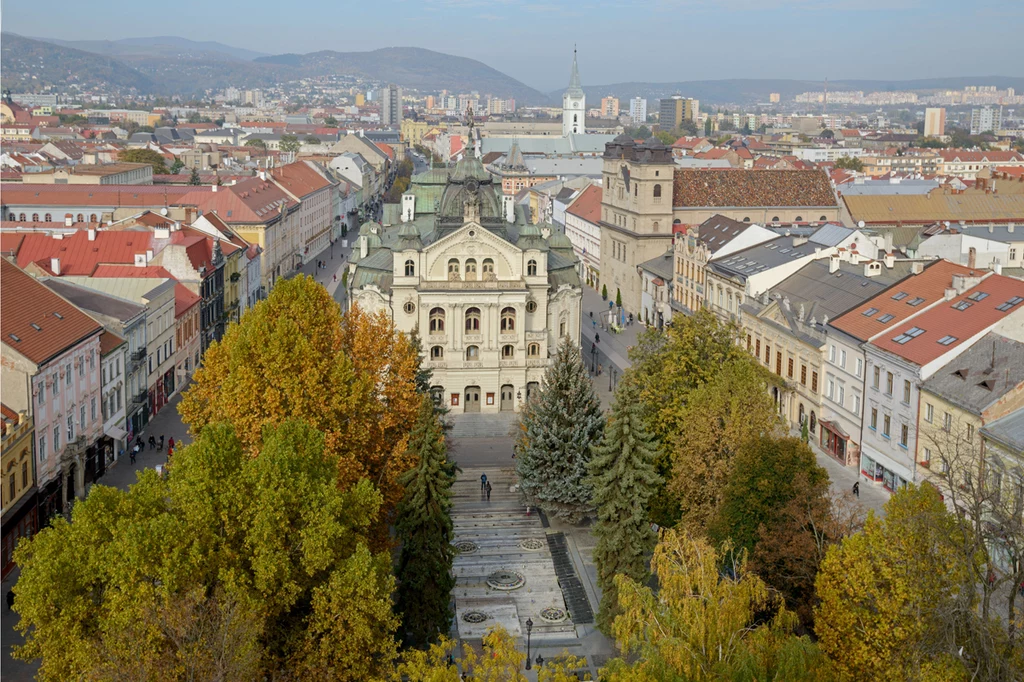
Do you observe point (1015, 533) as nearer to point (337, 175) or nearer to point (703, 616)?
point (703, 616)

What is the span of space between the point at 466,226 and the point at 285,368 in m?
30.6

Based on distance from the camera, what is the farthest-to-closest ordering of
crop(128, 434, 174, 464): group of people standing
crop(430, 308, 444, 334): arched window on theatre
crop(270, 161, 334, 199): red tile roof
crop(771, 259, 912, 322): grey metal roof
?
crop(270, 161, 334, 199): red tile roof, crop(430, 308, 444, 334): arched window on theatre, crop(771, 259, 912, 322): grey metal roof, crop(128, 434, 174, 464): group of people standing

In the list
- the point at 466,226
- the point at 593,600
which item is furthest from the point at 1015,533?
the point at 466,226

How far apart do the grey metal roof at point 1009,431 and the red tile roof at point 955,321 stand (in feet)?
18.5

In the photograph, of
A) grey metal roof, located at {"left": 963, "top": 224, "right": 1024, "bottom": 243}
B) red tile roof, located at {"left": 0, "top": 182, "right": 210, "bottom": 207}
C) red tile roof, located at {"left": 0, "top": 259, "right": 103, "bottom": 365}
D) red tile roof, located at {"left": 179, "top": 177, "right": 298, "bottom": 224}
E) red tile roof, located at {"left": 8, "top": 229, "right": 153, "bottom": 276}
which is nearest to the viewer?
red tile roof, located at {"left": 0, "top": 259, "right": 103, "bottom": 365}

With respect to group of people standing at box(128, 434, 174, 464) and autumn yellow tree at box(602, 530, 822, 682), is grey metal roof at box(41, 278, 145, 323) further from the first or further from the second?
autumn yellow tree at box(602, 530, 822, 682)

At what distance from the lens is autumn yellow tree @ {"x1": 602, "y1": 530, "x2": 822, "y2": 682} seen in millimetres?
26594

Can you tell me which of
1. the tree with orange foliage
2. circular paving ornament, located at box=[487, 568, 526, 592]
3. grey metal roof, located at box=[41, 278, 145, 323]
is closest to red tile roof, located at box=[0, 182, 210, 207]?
grey metal roof, located at box=[41, 278, 145, 323]

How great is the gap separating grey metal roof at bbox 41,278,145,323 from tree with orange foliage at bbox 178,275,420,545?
15.7m

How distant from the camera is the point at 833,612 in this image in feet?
101

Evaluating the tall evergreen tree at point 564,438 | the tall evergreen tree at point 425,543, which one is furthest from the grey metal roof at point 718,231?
the tall evergreen tree at point 425,543

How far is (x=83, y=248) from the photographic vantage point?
3014 inches

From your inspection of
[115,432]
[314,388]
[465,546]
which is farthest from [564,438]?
[115,432]

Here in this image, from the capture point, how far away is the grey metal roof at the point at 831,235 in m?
76.9
